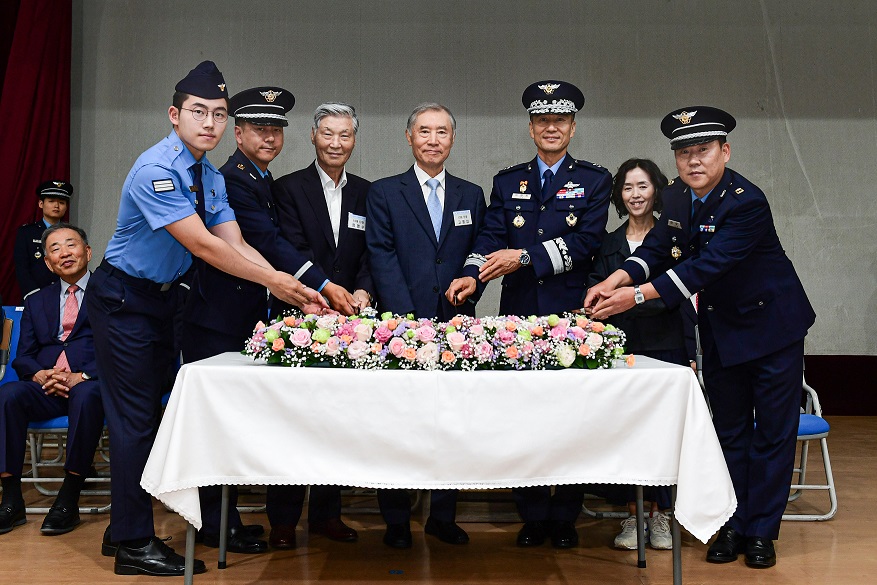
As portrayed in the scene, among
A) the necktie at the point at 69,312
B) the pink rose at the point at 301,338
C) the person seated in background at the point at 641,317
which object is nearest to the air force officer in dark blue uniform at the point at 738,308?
the person seated in background at the point at 641,317

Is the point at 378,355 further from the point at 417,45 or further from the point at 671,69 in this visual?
the point at 671,69

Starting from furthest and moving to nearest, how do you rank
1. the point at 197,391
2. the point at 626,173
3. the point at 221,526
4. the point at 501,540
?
the point at 626,173
the point at 501,540
the point at 221,526
the point at 197,391

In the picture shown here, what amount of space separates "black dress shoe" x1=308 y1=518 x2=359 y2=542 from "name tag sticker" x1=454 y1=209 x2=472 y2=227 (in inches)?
56.7

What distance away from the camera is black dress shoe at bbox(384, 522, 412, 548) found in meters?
3.52

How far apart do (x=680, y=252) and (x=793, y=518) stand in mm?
1454

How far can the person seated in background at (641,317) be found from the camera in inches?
141

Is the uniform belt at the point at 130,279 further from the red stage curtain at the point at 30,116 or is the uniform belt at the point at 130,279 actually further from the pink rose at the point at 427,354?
→ the red stage curtain at the point at 30,116

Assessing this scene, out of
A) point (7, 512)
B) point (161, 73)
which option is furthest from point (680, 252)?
point (161, 73)

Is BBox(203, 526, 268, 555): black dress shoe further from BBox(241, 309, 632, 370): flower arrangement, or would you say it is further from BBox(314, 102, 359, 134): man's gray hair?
BBox(314, 102, 359, 134): man's gray hair

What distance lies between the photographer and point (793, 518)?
3992mm

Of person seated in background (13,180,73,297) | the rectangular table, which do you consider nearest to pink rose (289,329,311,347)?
the rectangular table

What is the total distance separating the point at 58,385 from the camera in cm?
406

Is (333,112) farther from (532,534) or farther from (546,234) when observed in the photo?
(532,534)

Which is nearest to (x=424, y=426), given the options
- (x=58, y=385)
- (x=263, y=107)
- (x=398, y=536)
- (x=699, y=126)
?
(x=398, y=536)
